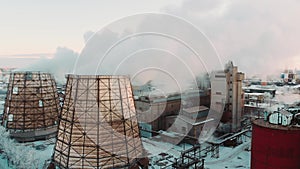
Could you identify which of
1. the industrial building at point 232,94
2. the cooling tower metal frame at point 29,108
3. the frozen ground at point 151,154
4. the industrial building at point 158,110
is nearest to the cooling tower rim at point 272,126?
the frozen ground at point 151,154

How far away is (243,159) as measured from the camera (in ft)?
73.6

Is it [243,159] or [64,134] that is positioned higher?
[64,134]

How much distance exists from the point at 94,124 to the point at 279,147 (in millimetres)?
11748

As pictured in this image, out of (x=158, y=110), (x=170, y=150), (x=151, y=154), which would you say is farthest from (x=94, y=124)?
(x=158, y=110)

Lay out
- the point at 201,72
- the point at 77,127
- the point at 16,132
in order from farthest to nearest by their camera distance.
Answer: the point at 201,72
the point at 16,132
the point at 77,127

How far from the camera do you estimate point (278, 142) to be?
1551cm

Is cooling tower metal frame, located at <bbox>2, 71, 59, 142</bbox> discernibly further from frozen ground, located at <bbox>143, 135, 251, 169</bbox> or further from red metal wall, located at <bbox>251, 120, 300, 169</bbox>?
red metal wall, located at <bbox>251, 120, 300, 169</bbox>

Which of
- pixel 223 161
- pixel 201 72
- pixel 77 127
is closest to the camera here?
pixel 77 127

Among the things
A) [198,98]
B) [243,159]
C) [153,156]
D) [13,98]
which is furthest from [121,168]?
[198,98]

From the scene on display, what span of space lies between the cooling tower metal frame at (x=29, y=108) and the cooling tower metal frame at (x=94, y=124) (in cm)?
1145

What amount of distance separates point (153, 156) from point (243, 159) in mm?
8273

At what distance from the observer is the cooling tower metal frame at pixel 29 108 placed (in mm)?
25328

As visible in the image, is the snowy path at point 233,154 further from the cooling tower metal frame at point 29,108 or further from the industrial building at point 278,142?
the cooling tower metal frame at point 29,108

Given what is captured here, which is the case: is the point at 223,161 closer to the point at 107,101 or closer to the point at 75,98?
the point at 107,101
